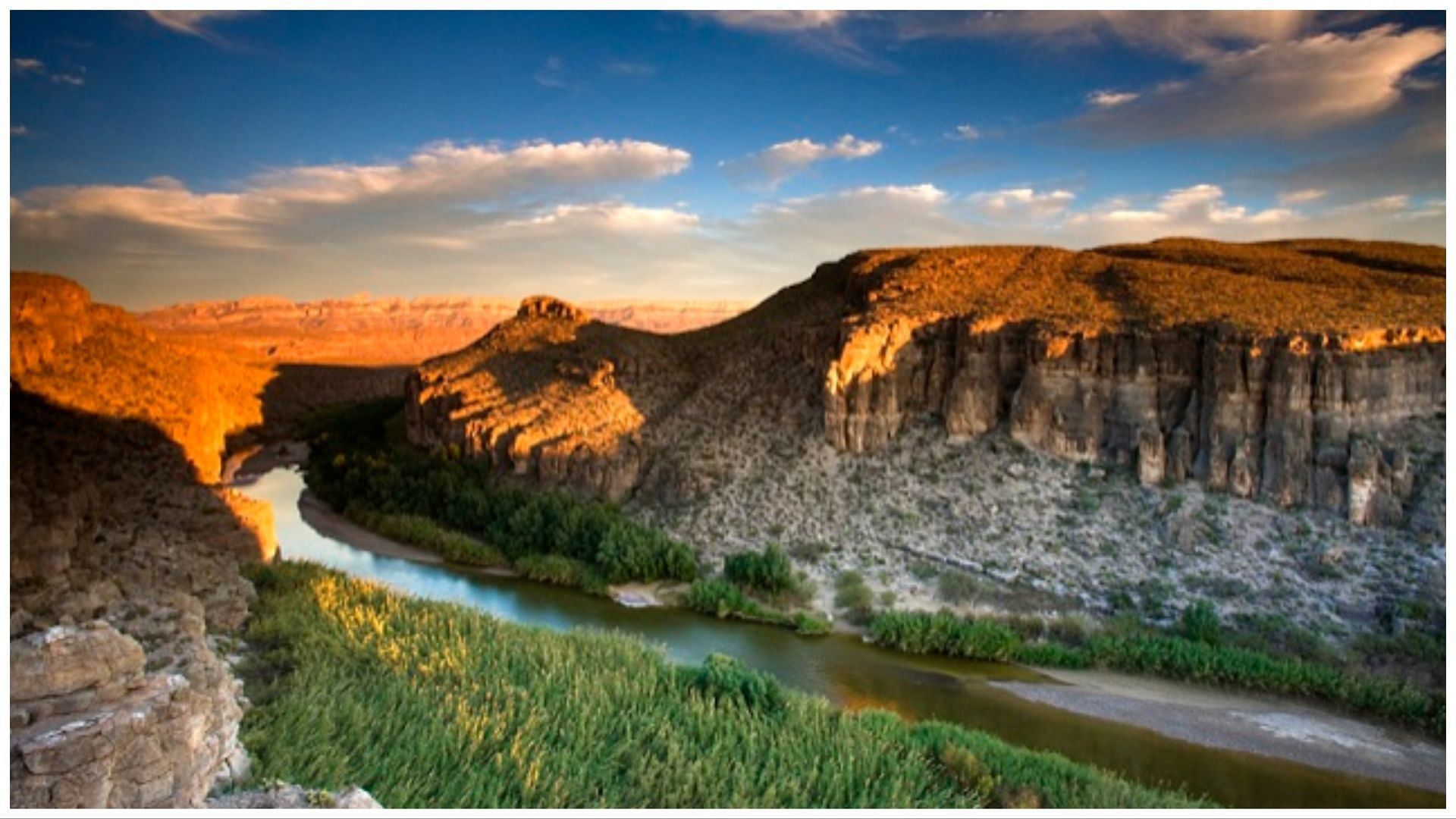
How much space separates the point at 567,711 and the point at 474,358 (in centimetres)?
2380

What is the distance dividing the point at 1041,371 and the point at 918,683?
972 cm

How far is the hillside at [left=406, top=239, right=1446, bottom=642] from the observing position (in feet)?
62.8

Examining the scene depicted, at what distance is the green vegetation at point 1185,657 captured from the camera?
600 inches

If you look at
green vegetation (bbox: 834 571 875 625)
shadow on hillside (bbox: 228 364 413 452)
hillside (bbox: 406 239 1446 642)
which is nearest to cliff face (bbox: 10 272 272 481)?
hillside (bbox: 406 239 1446 642)

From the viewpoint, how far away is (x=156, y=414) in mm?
21922

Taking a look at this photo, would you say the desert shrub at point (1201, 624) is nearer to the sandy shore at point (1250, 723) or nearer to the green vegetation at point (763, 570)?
the sandy shore at point (1250, 723)

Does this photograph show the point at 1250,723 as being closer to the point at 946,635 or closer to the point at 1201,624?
the point at 1201,624

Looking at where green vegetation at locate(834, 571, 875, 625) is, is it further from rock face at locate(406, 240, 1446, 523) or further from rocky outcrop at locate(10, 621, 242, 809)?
rocky outcrop at locate(10, 621, 242, 809)

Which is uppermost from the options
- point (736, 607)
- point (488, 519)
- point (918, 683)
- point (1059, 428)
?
point (1059, 428)

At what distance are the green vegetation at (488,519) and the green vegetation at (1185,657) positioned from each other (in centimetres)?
618

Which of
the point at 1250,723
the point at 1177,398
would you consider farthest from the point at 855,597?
the point at 1177,398

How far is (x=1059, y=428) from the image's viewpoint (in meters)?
23.2

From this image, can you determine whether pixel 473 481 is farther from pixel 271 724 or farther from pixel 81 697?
pixel 81 697

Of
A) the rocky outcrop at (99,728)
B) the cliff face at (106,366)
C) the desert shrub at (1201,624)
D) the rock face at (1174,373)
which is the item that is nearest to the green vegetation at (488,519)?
the cliff face at (106,366)
